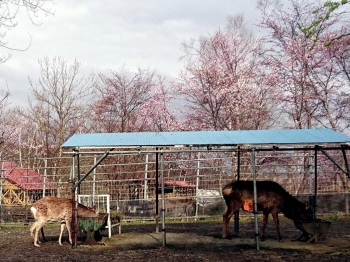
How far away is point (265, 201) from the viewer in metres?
12.9

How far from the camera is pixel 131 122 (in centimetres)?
2697

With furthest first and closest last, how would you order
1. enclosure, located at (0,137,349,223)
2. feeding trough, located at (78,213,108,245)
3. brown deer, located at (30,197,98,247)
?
1. enclosure, located at (0,137,349,223)
2. brown deer, located at (30,197,98,247)
3. feeding trough, located at (78,213,108,245)

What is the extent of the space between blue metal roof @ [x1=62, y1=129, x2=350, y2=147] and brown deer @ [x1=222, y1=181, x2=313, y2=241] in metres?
1.51

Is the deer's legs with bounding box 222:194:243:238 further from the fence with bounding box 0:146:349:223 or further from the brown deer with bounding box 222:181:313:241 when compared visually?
the fence with bounding box 0:146:349:223

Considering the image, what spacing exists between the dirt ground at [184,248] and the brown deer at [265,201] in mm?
670

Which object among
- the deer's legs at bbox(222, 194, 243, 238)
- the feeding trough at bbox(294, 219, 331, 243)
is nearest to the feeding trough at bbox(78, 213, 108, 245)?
the deer's legs at bbox(222, 194, 243, 238)

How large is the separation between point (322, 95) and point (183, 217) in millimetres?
9065

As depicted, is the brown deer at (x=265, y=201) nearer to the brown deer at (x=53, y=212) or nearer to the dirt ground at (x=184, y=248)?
the dirt ground at (x=184, y=248)

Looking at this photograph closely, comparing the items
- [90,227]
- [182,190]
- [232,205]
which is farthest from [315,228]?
[182,190]

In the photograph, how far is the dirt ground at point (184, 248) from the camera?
401 inches

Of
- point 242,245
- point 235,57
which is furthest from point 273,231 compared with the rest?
point 235,57

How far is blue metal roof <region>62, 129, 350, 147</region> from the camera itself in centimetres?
1126

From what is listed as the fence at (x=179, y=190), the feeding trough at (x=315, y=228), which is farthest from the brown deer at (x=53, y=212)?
the feeding trough at (x=315, y=228)

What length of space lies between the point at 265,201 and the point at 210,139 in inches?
99.7
